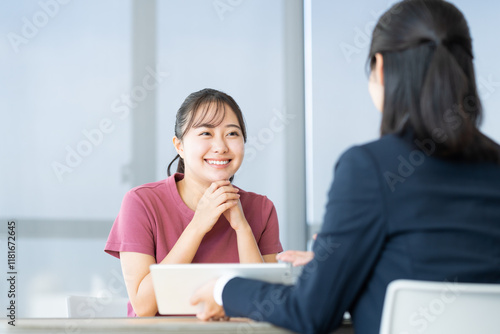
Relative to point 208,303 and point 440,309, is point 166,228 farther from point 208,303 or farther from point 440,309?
point 440,309

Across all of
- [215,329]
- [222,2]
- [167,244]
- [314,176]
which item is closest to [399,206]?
[215,329]

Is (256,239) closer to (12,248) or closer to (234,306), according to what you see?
(234,306)

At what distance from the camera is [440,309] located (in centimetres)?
88

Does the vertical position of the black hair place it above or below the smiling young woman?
above

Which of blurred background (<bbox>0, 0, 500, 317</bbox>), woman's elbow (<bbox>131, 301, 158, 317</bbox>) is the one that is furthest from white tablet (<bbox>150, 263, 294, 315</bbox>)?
blurred background (<bbox>0, 0, 500, 317</bbox>)

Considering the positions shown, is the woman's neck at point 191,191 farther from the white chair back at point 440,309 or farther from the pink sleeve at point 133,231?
the white chair back at point 440,309

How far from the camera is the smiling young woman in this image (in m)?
1.66

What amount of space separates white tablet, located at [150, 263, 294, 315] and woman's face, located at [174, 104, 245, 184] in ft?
2.49

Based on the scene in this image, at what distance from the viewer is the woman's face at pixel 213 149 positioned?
183 cm

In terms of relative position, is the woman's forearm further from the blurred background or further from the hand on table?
the blurred background

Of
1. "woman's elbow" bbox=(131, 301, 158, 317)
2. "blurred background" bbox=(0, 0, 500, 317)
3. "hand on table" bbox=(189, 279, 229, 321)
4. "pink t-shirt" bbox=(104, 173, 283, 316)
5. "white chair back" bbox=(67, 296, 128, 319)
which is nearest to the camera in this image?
"hand on table" bbox=(189, 279, 229, 321)

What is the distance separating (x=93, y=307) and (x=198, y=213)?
506 millimetres

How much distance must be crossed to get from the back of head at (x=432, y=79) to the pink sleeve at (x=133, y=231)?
0.92 m

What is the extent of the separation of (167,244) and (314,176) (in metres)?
2.28
